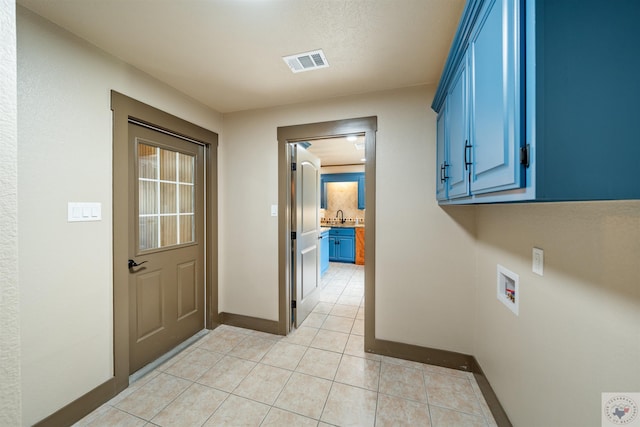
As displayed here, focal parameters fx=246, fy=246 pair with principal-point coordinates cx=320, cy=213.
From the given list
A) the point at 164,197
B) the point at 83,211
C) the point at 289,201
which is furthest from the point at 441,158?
the point at 83,211

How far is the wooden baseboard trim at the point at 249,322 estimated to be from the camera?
2650 millimetres

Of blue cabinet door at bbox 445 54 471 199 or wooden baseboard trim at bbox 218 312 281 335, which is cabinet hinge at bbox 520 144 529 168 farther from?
wooden baseboard trim at bbox 218 312 281 335

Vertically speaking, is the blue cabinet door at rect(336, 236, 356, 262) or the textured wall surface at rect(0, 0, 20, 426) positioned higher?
the textured wall surface at rect(0, 0, 20, 426)

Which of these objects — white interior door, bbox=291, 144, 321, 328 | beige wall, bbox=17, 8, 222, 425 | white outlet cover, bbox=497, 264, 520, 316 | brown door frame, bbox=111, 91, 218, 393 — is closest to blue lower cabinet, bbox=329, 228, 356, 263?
white interior door, bbox=291, 144, 321, 328

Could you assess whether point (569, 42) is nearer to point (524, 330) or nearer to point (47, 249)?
point (524, 330)

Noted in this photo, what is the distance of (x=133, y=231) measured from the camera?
1.98 m

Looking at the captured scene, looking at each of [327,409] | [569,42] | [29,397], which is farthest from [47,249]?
[569,42]

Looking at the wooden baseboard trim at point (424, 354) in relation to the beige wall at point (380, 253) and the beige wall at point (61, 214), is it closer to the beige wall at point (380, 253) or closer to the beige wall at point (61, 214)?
the beige wall at point (380, 253)

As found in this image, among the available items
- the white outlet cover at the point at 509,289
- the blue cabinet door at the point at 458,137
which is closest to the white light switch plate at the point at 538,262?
the white outlet cover at the point at 509,289

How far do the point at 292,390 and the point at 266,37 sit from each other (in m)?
2.47

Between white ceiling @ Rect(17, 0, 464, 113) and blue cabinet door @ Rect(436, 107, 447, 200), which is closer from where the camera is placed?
white ceiling @ Rect(17, 0, 464, 113)

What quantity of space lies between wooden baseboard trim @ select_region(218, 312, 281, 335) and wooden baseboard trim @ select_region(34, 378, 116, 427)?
3.75ft

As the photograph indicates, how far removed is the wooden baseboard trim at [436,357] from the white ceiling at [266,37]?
2335 millimetres

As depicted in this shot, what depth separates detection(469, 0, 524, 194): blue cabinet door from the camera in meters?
0.75
